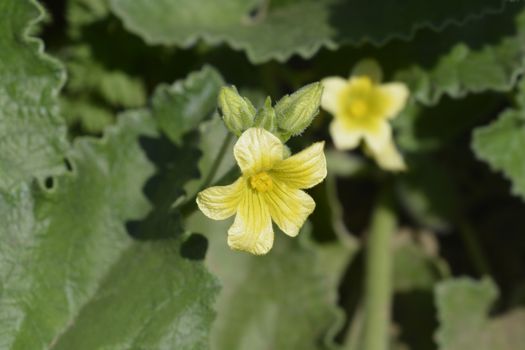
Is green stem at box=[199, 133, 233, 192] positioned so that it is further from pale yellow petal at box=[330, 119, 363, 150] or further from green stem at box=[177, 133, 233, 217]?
pale yellow petal at box=[330, 119, 363, 150]

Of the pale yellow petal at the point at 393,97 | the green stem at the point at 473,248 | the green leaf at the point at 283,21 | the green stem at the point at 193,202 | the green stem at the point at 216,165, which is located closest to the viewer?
the green stem at the point at 193,202

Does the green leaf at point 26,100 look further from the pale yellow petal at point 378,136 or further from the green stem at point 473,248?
the green stem at point 473,248

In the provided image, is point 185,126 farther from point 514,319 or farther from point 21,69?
point 514,319

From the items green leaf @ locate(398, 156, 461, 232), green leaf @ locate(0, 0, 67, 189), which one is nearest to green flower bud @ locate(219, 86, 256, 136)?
green leaf @ locate(0, 0, 67, 189)

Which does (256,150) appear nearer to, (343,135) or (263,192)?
(263,192)

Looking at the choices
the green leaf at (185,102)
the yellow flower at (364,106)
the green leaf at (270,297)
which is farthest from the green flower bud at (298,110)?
the yellow flower at (364,106)

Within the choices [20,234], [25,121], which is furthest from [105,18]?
[20,234]
